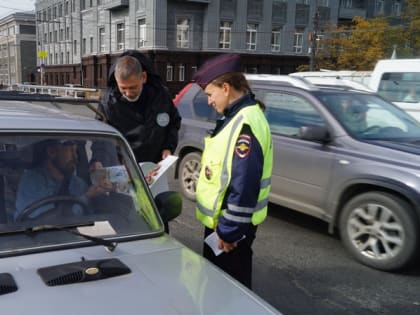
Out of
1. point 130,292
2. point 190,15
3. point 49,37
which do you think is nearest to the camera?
point 130,292

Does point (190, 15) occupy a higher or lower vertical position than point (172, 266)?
higher

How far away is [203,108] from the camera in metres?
6.64

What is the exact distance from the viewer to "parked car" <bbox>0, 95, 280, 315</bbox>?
1732mm

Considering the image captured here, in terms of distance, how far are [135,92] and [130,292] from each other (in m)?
1.97

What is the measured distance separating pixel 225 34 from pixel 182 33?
4.04 m

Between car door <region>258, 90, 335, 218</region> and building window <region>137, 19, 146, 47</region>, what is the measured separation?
33.8 metres

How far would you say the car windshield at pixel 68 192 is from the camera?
6.98 ft

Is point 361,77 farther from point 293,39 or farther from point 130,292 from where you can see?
point 293,39

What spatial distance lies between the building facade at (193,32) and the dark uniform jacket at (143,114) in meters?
33.2

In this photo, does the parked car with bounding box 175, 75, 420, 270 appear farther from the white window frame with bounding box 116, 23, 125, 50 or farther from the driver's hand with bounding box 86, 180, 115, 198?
the white window frame with bounding box 116, 23, 125, 50

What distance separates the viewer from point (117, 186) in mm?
2508

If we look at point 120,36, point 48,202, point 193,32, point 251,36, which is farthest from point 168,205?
point 120,36

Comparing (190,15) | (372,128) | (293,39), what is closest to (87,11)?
(190,15)

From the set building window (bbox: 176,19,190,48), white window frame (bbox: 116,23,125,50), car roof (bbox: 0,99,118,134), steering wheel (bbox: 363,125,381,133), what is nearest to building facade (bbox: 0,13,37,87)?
white window frame (bbox: 116,23,125,50)
